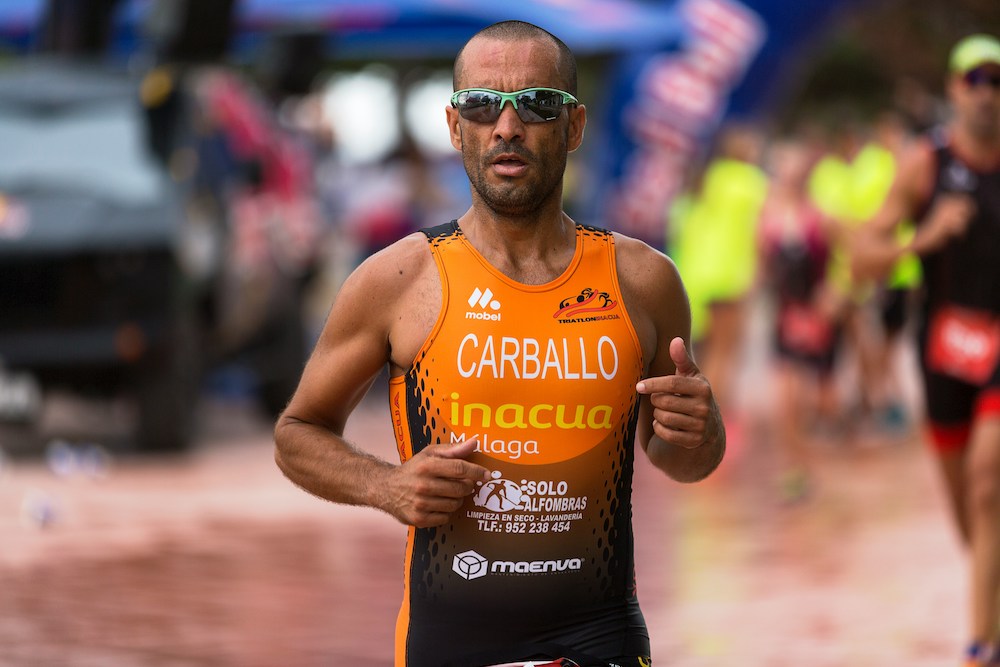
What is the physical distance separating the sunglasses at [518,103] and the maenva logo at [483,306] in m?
0.33

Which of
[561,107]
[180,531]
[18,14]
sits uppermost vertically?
[18,14]

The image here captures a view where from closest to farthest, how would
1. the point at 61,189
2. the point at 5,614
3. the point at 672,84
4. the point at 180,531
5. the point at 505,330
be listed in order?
the point at 505,330 < the point at 5,614 < the point at 180,531 < the point at 61,189 < the point at 672,84

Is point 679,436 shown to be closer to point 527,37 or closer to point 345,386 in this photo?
point 345,386

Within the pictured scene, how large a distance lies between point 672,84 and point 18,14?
8189mm

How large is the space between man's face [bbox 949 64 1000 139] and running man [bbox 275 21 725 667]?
3.26m

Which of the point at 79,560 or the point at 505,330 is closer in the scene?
the point at 505,330

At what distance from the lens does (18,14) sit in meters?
23.7

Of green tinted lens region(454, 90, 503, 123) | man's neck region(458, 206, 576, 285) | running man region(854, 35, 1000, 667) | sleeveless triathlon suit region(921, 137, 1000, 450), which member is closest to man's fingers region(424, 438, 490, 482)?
man's neck region(458, 206, 576, 285)

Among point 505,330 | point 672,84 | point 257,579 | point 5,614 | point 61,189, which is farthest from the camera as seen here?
point 672,84

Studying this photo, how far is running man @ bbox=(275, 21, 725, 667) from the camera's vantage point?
3.71 meters

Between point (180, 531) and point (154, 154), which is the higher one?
point (154, 154)

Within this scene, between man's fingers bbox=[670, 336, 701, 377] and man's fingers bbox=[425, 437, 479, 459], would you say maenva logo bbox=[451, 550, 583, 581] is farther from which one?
man's fingers bbox=[670, 336, 701, 377]

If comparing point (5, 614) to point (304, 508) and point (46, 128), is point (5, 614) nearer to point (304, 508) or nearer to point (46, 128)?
point (304, 508)

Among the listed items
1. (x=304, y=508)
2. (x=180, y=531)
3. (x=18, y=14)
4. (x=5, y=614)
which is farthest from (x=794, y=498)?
(x=18, y=14)
